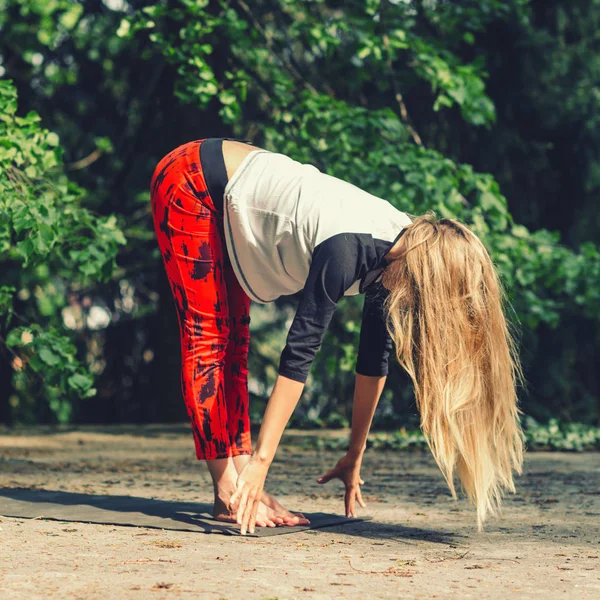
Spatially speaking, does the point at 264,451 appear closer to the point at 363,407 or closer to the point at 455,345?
the point at 363,407

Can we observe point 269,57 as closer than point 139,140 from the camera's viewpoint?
Yes

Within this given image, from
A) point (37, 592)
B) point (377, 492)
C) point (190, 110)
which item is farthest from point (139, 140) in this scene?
point (37, 592)

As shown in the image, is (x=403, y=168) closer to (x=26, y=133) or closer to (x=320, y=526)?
(x=26, y=133)

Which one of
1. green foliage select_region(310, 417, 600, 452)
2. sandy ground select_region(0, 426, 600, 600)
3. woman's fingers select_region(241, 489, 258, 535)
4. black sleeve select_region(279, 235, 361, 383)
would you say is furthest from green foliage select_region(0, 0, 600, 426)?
woman's fingers select_region(241, 489, 258, 535)

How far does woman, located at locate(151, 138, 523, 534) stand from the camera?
122 inches

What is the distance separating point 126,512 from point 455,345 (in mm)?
1447

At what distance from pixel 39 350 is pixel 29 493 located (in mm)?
902

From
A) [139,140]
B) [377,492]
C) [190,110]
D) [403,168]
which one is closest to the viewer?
[377,492]

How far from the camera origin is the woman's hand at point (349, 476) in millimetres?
3543

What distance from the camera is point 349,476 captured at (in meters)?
3.59

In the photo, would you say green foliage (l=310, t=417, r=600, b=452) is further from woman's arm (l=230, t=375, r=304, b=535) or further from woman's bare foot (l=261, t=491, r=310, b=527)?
woman's arm (l=230, t=375, r=304, b=535)

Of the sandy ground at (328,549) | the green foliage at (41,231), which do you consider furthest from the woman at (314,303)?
the green foliage at (41,231)

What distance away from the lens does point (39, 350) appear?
4.86 meters

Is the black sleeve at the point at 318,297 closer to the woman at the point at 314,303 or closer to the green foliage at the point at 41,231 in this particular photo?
the woman at the point at 314,303
